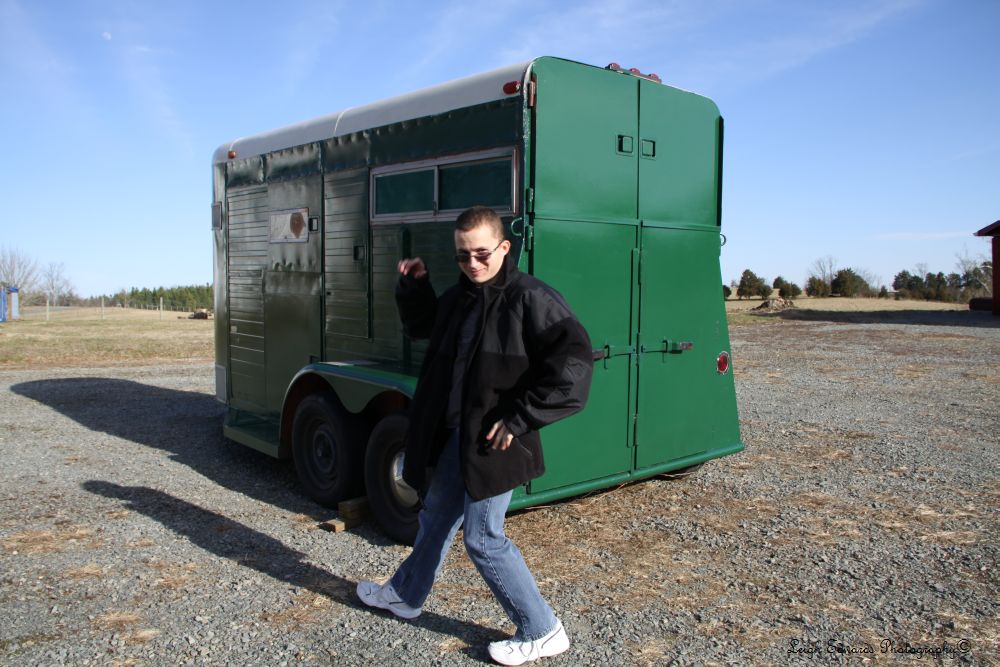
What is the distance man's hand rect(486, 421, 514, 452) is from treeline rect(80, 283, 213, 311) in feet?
200

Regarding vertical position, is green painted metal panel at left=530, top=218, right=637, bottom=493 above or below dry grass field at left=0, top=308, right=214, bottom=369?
above

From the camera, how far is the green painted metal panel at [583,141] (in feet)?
15.0

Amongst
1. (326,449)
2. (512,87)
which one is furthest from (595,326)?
(326,449)

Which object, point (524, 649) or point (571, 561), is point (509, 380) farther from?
point (571, 561)

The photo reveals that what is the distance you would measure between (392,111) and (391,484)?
2.54m

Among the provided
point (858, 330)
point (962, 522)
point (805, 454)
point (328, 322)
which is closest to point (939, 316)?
point (858, 330)

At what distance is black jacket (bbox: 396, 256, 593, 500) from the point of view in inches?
119

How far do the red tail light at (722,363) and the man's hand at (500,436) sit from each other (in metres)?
3.04

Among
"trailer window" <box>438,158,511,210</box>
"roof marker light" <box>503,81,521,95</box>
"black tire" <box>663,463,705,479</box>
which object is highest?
"roof marker light" <box>503,81,521,95</box>

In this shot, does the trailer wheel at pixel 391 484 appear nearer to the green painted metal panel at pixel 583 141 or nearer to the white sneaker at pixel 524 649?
the white sneaker at pixel 524 649

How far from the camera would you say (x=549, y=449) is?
183 inches

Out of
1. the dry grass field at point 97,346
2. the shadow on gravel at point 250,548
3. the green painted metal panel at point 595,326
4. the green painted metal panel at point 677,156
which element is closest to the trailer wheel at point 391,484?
the shadow on gravel at point 250,548

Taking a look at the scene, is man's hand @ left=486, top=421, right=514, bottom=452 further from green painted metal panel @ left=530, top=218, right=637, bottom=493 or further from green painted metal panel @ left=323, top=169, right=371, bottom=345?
green painted metal panel @ left=323, top=169, right=371, bottom=345

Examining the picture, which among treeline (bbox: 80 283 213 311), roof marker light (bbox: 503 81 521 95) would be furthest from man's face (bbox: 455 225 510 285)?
treeline (bbox: 80 283 213 311)
